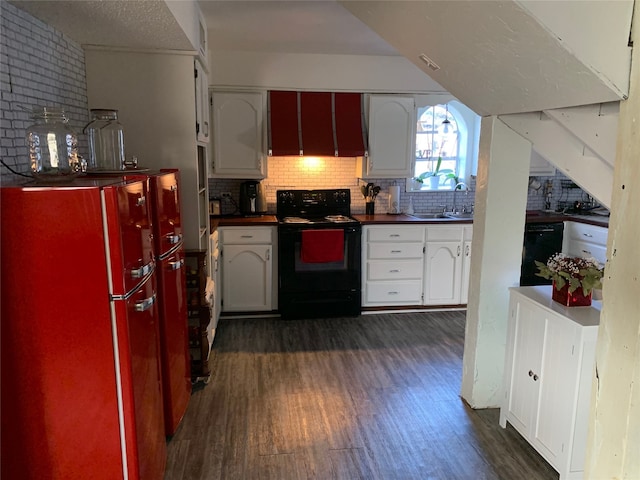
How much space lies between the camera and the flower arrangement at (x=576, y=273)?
7.09 feet

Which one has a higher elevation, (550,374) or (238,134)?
(238,134)

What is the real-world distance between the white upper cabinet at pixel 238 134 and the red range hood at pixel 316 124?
0.13 metres

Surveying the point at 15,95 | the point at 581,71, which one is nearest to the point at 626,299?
the point at 581,71

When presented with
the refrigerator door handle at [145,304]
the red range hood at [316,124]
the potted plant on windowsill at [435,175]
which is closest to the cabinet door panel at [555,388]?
the refrigerator door handle at [145,304]

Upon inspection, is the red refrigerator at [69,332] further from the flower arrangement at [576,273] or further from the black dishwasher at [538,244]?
the black dishwasher at [538,244]

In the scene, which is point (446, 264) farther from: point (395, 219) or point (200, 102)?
point (200, 102)

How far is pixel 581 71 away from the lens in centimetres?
151

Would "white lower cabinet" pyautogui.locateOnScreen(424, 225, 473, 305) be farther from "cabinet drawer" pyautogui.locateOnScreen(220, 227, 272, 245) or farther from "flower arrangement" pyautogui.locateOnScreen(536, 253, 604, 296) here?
"flower arrangement" pyautogui.locateOnScreen(536, 253, 604, 296)

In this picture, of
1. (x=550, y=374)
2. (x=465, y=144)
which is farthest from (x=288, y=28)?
(x=550, y=374)

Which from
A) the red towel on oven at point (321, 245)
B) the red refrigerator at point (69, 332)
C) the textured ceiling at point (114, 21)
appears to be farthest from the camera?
the red towel on oven at point (321, 245)

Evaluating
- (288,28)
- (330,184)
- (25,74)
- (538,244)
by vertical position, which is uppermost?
(288,28)

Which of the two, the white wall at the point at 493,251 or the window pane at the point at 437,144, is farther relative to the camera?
the window pane at the point at 437,144

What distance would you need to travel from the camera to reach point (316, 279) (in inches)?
171

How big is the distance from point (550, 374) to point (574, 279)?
47 cm
